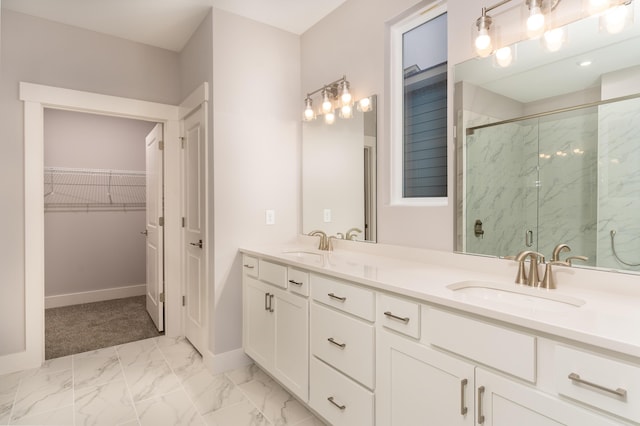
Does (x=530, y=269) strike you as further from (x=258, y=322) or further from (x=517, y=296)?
(x=258, y=322)

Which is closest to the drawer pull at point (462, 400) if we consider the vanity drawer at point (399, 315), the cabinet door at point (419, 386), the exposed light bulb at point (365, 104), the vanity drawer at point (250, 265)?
the cabinet door at point (419, 386)

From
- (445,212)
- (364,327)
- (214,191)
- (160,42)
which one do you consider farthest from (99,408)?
(160,42)

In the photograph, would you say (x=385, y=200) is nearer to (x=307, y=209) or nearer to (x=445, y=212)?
(x=445, y=212)

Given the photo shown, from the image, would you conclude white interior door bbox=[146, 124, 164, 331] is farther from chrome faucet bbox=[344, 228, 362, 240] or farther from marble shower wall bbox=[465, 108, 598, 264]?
marble shower wall bbox=[465, 108, 598, 264]

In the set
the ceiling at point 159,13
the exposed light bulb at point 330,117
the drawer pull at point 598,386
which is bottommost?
the drawer pull at point 598,386

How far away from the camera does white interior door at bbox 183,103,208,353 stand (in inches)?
107

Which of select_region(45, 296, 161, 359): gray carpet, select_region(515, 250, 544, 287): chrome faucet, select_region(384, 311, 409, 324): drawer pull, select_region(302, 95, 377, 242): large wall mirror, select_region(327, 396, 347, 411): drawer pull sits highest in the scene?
select_region(302, 95, 377, 242): large wall mirror

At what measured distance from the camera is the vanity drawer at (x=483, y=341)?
104 cm

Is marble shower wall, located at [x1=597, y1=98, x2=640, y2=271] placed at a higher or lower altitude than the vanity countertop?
higher

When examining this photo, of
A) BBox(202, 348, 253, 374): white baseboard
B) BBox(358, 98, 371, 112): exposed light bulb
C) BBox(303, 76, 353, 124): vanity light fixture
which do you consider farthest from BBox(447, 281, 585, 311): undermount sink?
BBox(202, 348, 253, 374): white baseboard

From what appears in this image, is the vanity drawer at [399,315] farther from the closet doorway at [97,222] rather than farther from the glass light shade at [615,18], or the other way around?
the closet doorway at [97,222]

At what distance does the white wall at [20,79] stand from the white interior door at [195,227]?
0.77 m

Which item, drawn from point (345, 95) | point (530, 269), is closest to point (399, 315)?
point (530, 269)

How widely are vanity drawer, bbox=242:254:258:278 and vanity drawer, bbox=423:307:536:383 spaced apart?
1.41 meters
